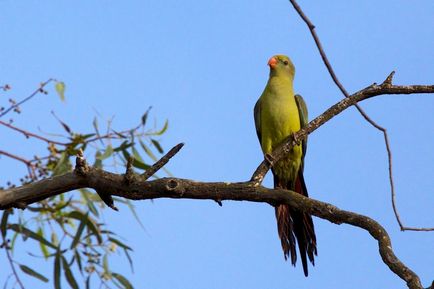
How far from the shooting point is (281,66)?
4.91 m

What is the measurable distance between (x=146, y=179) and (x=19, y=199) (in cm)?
47

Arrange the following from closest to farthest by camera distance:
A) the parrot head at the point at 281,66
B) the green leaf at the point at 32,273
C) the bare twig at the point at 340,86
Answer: the bare twig at the point at 340,86, the green leaf at the point at 32,273, the parrot head at the point at 281,66

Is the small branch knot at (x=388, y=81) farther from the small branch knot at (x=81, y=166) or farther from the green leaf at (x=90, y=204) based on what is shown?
the green leaf at (x=90, y=204)

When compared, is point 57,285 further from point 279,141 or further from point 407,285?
point 407,285

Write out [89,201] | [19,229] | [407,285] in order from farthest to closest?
[89,201], [19,229], [407,285]

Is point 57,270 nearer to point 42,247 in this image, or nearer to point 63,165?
point 42,247

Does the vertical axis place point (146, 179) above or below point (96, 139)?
below

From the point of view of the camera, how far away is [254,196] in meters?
2.66

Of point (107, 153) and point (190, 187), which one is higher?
point (107, 153)

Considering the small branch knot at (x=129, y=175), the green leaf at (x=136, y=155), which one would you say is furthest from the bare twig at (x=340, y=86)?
the green leaf at (x=136, y=155)

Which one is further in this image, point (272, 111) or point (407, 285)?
point (272, 111)

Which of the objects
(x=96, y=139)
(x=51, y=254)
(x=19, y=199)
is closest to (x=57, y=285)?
(x=51, y=254)

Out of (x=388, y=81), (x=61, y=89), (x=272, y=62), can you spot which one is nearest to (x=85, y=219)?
(x=61, y=89)

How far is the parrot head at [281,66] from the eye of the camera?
4852mm
